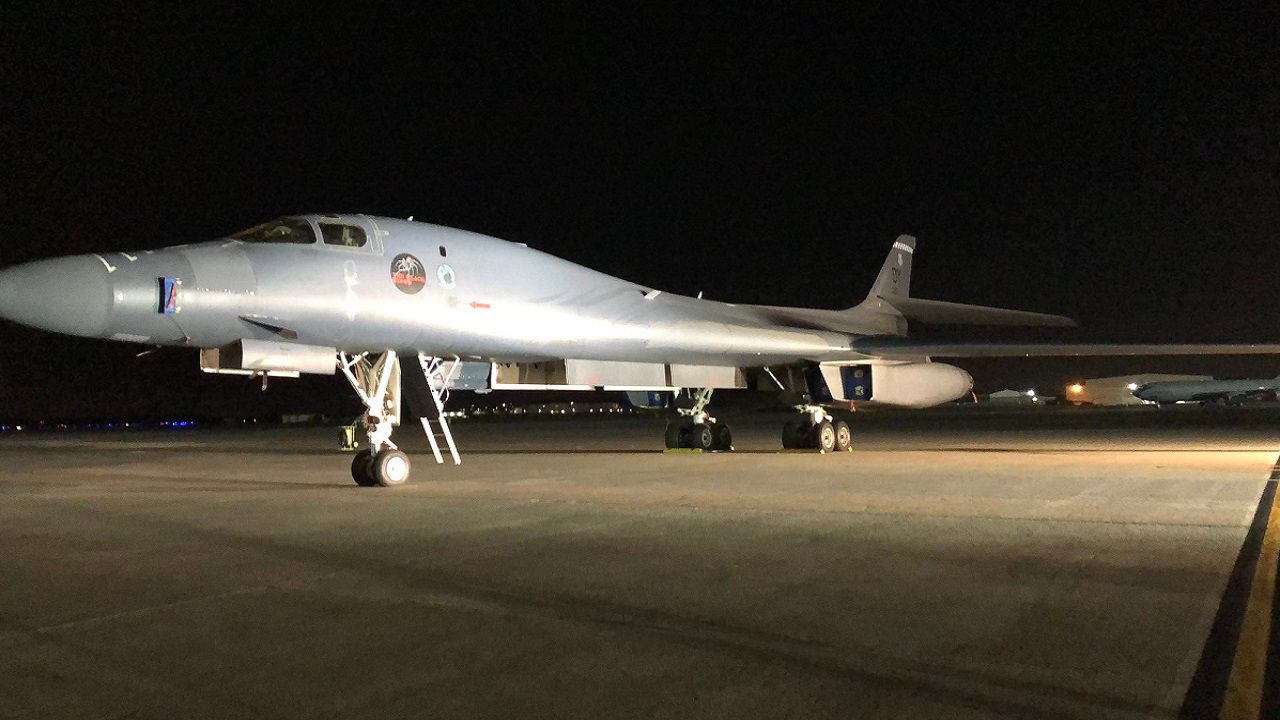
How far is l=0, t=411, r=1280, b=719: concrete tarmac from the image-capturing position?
12.8 feet

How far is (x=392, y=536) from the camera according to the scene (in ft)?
26.3

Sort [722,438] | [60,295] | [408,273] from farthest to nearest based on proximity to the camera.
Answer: [722,438], [408,273], [60,295]

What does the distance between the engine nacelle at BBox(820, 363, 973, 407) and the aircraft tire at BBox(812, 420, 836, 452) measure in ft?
2.61

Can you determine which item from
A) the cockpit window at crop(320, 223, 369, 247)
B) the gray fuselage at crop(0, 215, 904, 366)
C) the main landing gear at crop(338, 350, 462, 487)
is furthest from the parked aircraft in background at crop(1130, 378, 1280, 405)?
the cockpit window at crop(320, 223, 369, 247)

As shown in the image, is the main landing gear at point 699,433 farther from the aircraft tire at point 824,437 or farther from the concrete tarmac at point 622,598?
the concrete tarmac at point 622,598

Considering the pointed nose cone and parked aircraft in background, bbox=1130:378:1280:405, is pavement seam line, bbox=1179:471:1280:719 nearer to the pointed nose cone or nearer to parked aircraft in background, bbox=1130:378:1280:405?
the pointed nose cone

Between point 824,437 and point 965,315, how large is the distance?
4424 millimetres

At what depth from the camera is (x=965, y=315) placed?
2056 centimetres

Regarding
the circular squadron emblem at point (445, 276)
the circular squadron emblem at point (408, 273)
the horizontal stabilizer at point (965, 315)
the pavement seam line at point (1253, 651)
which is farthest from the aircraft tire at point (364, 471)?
the horizontal stabilizer at point (965, 315)

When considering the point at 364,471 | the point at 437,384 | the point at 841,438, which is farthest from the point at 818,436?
the point at 364,471

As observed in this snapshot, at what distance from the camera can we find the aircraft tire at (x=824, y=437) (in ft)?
61.7

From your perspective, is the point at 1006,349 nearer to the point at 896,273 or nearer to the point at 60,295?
the point at 896,273

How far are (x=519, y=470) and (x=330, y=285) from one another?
508 cm

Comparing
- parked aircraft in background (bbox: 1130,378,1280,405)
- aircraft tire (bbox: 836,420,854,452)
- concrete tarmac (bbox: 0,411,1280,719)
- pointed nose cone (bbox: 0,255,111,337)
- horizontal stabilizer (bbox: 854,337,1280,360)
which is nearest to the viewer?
concrete tarmac (bbox: 0,411,1280,719)
